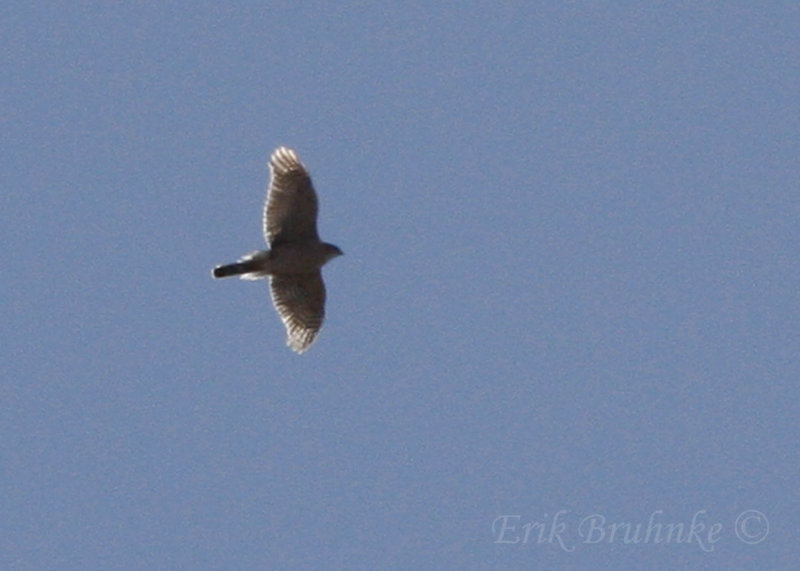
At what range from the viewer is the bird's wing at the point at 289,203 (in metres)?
35.5

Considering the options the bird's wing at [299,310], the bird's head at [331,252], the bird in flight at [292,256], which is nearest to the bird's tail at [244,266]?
the bird in flight at [292,256]

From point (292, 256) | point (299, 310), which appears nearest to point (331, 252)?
point (292, 256)

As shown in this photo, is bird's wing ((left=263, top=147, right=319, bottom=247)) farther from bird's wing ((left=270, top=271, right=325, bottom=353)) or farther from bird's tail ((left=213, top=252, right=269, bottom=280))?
bird's wing ((left=270, top=271, right=325, bottom=353))

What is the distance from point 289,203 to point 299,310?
198 cm

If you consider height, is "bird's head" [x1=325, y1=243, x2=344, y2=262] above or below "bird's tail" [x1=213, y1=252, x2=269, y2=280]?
above

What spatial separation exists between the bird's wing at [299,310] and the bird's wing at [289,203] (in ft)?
3.30

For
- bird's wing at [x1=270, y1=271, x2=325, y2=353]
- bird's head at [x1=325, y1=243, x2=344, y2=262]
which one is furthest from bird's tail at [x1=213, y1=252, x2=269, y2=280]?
bird's head at [x1=325, y1=243, x2=344, y2=262]

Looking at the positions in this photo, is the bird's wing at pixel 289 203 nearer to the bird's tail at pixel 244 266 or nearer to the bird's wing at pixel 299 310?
the bird's tail at pixel 244 266

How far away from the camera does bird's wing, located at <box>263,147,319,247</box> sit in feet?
116

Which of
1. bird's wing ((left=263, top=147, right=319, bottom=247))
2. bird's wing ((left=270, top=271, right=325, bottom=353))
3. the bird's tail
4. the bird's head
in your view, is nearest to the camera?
bird's wing ((left=263, top=147, right=319, bottom=247))

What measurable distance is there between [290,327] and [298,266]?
1188 millimetres

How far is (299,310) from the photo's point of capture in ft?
120

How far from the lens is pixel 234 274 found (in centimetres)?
3594

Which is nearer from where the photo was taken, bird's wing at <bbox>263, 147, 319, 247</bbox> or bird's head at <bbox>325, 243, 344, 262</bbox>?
bird's wing at <bbox>263, 147, 319, 247</bbox>
